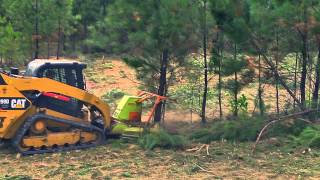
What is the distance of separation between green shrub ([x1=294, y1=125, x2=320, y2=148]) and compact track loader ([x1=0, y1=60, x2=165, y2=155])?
10.3 ft

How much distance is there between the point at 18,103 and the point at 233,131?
15.7 feet

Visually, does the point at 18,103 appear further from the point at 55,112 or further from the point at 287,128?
the point at 287,128

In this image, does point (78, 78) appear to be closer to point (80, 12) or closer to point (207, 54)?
point (207, 54)

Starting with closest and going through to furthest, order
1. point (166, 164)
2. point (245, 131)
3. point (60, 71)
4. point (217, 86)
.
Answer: point (166, 164)
point (60, 71)
point (245, 131)
point (217, 86)

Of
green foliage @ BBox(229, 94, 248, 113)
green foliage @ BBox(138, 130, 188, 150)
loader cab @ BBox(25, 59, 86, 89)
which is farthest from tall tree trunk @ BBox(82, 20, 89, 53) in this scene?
green foliage @ BBox(138, 130, 188, 150)

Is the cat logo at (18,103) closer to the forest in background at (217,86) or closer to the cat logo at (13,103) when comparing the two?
the cat logo at (13,103)

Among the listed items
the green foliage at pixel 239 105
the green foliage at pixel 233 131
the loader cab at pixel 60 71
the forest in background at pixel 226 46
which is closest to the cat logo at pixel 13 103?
the loader cab at pixel 60 71

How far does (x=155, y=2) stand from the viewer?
44.2 feet

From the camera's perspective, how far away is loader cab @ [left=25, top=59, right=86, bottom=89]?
1134cm

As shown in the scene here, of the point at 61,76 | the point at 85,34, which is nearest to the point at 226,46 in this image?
the point at 61,76

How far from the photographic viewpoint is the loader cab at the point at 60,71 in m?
11.3

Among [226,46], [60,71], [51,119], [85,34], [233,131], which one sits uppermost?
[85,34]

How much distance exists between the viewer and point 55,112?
11367 mm

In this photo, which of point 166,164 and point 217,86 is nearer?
point 166,164
